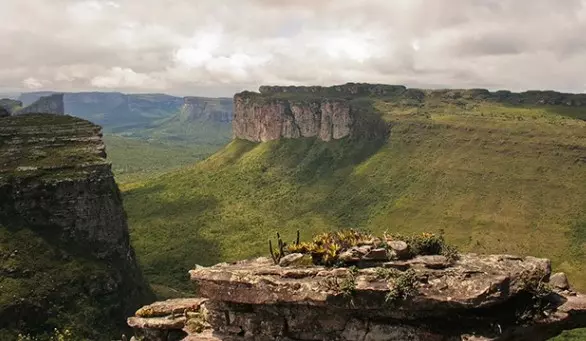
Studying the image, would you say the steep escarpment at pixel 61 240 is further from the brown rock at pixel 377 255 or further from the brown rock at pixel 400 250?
the brown rock at pixel 400 250

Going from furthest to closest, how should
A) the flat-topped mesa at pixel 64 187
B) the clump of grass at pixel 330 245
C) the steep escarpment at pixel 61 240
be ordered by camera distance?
the flat-topped mesa at pixel 64 187, the steep escarpment at pixel 61 240, the clump of grass at pixel 330 245

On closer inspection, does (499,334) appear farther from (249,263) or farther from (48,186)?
(48,186)

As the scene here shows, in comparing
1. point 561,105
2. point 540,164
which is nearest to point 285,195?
point 540,164

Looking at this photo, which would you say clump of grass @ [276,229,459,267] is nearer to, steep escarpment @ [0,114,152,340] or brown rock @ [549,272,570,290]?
brown rock @ [549,272,570,290]

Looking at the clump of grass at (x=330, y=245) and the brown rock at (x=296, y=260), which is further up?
the clump of grass at (x=330, y=245)

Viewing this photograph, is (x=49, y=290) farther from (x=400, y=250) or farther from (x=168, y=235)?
(x=168, y=235)

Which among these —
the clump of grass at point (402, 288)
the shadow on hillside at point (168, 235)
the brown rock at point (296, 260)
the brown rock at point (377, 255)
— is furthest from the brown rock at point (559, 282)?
the shadow on hillside at point (168, 235)
